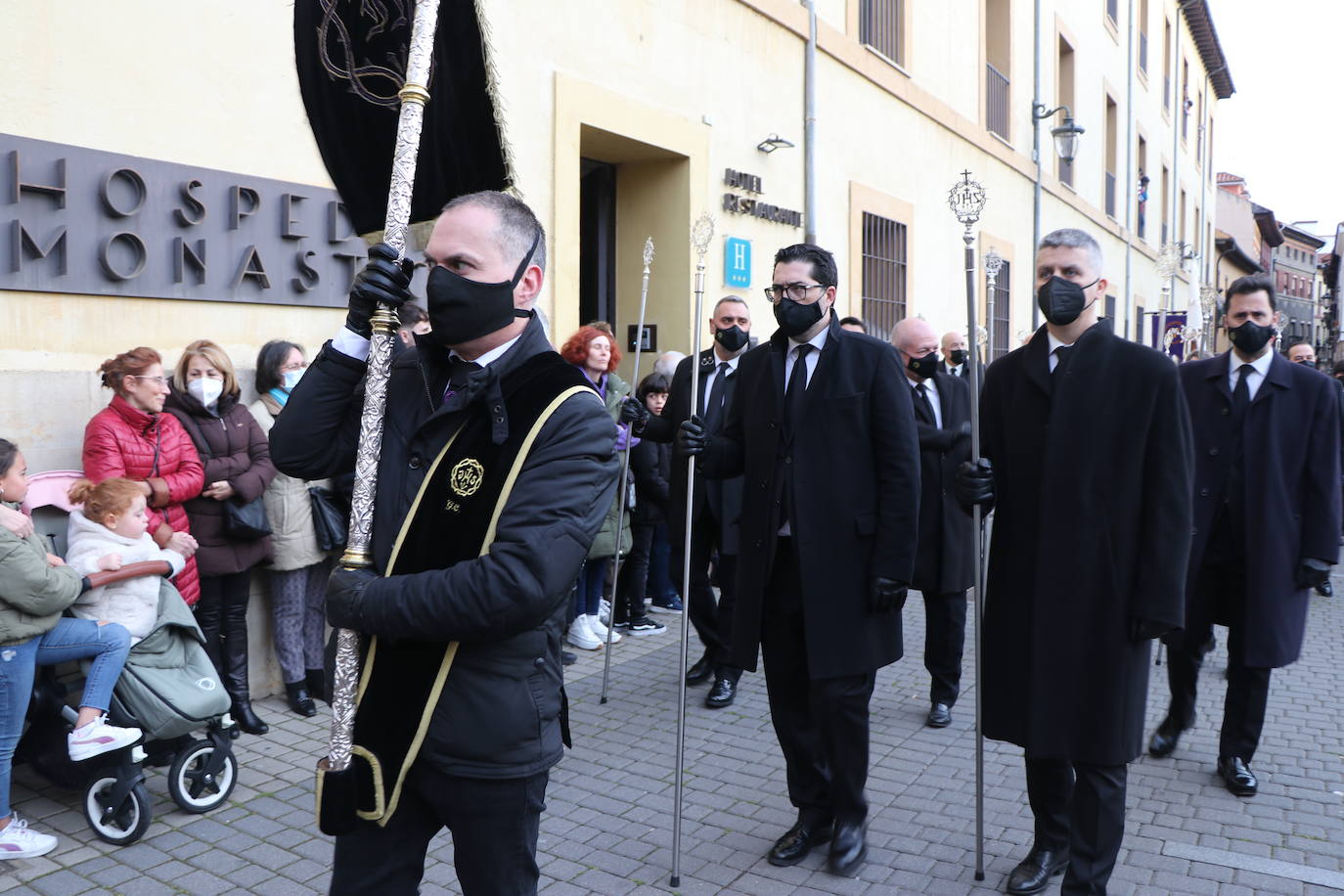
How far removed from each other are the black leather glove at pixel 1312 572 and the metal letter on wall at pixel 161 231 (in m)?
5.05

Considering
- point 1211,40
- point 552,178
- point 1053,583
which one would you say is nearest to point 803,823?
point 1053,583

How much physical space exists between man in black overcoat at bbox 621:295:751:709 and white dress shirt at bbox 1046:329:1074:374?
86.0 inches

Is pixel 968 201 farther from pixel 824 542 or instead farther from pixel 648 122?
pixel 648 122

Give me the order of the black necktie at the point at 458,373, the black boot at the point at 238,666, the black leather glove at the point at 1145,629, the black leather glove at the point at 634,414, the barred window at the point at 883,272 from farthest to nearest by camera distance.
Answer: the barred window at the point at 883,272 < the black leather glove at the point at 634,414 < the black boot at the point at 238,666 < the black leather glove at the point at 1145,629 < the black necktie at the point at 458,373

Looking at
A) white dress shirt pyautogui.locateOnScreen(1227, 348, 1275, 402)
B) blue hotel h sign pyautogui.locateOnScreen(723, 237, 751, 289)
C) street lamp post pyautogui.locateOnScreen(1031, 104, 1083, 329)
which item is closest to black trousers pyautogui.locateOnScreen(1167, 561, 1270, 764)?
white dress shirt pyautogui.locateOnScreen(1227, 348, 1275, 402)

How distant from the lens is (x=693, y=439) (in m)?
4.44

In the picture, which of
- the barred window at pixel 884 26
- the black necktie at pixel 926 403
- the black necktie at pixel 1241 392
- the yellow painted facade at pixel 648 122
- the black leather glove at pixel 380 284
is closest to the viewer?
the black leather glove at pixel 380 284

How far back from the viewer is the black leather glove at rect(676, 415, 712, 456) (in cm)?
443

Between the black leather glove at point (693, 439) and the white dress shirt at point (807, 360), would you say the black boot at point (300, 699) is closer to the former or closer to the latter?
the black leather glove at point (693, 439)

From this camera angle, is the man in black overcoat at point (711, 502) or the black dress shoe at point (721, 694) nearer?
the man in black overcoat at point (711, 502)

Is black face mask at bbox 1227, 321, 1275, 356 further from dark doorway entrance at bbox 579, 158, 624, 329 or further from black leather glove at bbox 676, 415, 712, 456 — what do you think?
dark doorway entrance at bbox 579, 158, 624, 329

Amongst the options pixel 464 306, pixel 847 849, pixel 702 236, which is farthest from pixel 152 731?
pixel 702 236

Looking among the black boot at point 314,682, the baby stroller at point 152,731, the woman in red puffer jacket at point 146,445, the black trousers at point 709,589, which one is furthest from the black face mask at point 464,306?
the black boot at point 314,682

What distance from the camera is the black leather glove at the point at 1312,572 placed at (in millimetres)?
4703
